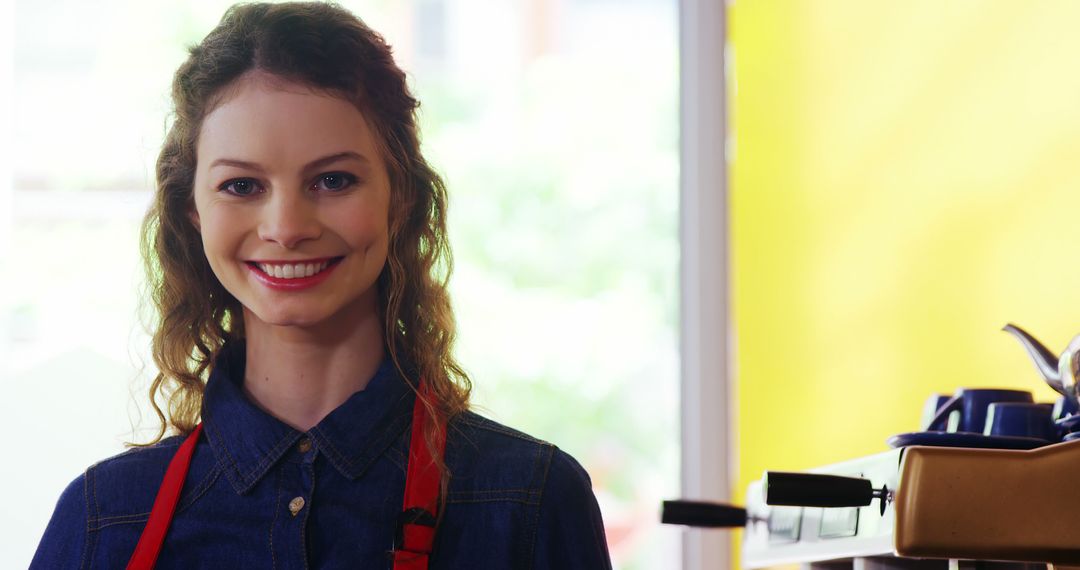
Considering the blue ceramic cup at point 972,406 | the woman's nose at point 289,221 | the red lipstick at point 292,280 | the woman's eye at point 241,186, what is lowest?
the blue ceramic cup at point 972,406

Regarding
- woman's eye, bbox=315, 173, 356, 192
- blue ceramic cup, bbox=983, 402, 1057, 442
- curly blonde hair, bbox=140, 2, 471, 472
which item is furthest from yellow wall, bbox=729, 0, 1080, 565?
woman's eye, bbox=315, 173, 356, 192

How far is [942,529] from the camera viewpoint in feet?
3.18

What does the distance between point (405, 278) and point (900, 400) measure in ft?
3.26

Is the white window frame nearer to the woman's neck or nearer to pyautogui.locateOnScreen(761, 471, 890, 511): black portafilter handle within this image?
the woman's neck

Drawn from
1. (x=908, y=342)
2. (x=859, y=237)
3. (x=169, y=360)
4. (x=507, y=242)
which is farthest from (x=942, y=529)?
(x=507, y=242)

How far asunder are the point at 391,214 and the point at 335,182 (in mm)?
77

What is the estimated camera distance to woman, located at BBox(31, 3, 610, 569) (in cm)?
126

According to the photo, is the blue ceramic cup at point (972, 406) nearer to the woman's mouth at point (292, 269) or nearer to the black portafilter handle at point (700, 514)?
the black portafilter handle at point (700, 514)

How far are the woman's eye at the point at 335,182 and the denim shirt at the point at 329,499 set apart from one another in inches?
7.8

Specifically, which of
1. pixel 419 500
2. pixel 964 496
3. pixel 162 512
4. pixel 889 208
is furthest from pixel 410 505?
pixel 889 208

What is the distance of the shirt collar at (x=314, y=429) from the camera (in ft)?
4.23

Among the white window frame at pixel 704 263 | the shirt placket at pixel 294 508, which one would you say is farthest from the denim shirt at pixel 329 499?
the white window frame at pixel 704 263

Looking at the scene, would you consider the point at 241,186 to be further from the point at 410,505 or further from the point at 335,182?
the point at 410,505

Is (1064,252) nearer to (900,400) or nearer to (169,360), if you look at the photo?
(900,400)
